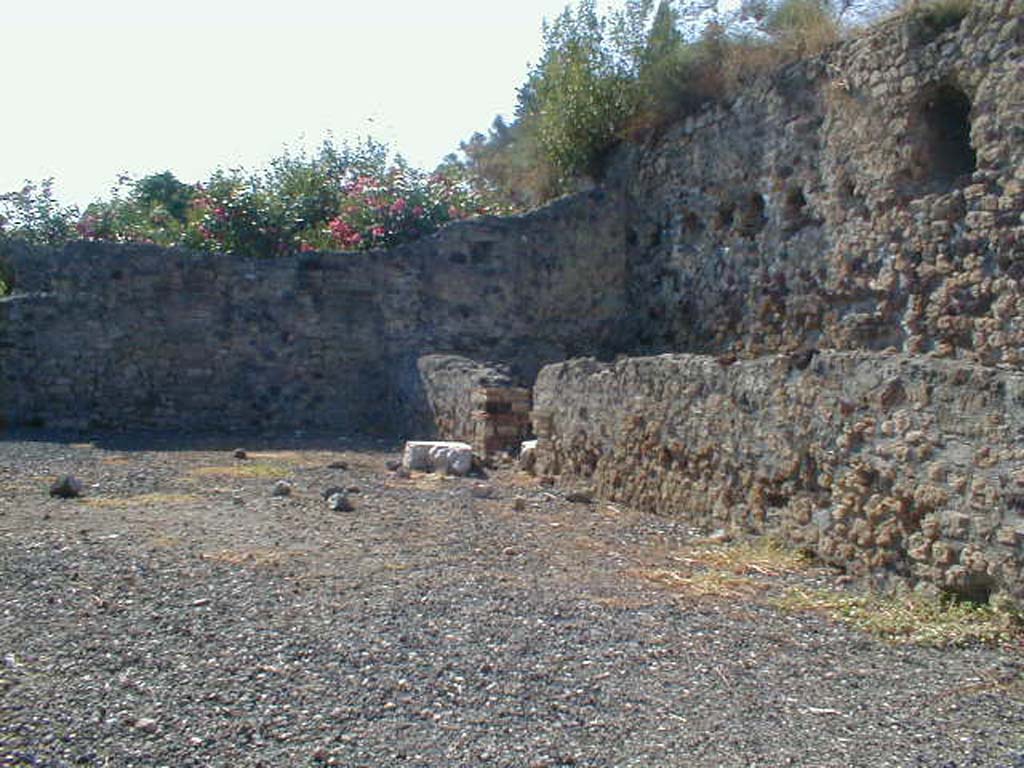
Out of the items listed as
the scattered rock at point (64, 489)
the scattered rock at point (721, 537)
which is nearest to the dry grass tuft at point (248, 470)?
the scattered rock at point (64, 489)

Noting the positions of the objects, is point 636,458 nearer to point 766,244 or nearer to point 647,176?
point 766,244

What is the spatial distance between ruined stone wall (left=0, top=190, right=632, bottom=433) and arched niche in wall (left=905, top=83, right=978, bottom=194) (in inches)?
197

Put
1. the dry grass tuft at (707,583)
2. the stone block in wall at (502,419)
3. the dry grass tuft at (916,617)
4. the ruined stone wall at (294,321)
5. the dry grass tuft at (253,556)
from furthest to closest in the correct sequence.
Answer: the ruined stone wall at (294,321)
the stone block in wall at (502,419)
the dry grass tuft at (253,556)
the dry grass tuft at (707,583)
the dry grass tuft at (916,617)

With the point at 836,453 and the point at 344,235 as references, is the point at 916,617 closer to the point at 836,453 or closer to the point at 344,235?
the point at 836,453

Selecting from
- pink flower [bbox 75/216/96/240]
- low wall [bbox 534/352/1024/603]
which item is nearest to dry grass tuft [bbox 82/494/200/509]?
low wall [bbox 534/352/1024/603]

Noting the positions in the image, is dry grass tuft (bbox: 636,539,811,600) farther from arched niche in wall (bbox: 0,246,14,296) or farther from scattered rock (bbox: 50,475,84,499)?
arched niche in wall (bbox: 0,246,14,296)

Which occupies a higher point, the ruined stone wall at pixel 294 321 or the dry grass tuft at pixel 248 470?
the ruined stone wall at pixel 294 321

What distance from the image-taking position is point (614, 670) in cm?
378

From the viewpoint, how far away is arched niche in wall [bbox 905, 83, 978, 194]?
27.1 ft

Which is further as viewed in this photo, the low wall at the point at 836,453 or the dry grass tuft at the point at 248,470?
the dry grass tuft at the point at 248,470

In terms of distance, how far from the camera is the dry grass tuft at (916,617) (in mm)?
4176

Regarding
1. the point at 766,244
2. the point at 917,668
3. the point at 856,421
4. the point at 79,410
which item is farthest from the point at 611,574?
the point at 79,410

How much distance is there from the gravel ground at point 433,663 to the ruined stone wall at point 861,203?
121 inches

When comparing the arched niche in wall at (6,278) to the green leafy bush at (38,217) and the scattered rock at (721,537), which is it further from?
the scattered rock at (721,537)
